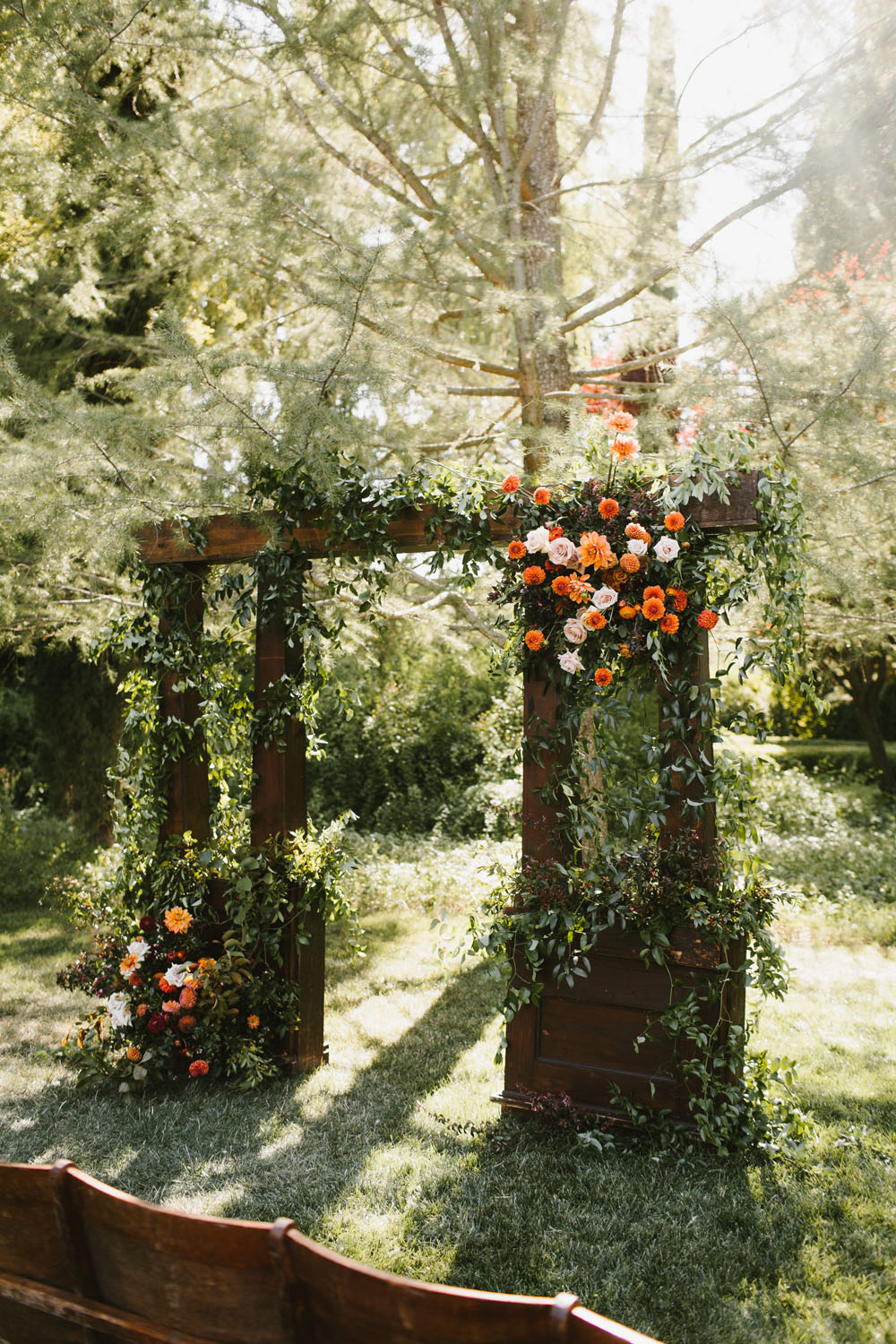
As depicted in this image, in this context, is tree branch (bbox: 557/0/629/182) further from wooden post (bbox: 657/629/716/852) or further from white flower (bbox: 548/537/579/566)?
wooden post (bbox: 657/629/716/852)

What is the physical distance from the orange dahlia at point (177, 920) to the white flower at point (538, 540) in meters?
2.20

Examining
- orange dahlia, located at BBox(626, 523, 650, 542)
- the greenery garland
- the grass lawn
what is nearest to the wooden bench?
the grass lawn

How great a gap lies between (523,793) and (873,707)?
706cm

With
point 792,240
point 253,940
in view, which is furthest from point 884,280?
point 253,940

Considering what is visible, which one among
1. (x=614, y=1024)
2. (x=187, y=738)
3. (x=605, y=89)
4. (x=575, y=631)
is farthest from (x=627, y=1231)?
(x=605, y=89)

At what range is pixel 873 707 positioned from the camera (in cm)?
933

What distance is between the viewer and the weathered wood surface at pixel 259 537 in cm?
376

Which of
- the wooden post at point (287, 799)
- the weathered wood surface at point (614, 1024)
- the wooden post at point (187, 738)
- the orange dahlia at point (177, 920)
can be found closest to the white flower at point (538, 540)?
the wooden post at point (287, 799)

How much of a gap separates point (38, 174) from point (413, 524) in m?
3.48

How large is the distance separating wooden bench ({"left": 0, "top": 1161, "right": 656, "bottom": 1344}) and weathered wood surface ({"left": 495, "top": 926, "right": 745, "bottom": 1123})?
2.11 m

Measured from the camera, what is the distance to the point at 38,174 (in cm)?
520

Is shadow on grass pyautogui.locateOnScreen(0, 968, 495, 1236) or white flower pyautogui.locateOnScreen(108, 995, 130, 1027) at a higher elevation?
white flower pyautogui.locateOnScreen(108, 995, 130, 1027)

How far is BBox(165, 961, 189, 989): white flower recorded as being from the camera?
3.88 metres

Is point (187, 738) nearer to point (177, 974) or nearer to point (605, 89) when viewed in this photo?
point (177, 974)
